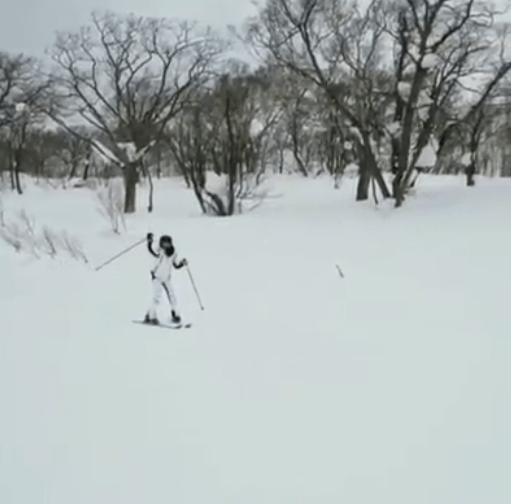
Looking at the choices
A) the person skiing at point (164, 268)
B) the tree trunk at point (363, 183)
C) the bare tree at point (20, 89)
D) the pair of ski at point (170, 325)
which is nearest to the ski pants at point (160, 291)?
the person skiing at point (164, 268)

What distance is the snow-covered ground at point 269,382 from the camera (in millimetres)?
4777

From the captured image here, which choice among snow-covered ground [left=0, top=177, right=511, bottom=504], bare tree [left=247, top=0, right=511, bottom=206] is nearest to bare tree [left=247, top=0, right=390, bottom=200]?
bare tree [left=247, top=0, right=511, bottom=206]

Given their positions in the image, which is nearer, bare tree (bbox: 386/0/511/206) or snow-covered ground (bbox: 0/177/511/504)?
snow-covered ground (bbox: 0/177/511/504)

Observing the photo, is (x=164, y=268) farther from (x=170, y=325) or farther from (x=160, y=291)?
(x=170, y=325)

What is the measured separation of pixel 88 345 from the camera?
8.19 m

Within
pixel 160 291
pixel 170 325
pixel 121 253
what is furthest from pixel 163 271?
pixel 121 253

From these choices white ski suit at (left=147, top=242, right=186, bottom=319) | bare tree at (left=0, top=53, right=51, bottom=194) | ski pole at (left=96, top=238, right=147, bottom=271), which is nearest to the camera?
white ski suit at (left=147, top=242, right=186, bottom=319)

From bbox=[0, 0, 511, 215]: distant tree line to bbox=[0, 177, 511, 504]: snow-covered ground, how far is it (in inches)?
311

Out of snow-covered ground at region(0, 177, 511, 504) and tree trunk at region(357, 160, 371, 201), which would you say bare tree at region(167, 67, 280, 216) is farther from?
snow-covered ground at region(0, 177, 511, 504)

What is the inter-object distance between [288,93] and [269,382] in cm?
2344

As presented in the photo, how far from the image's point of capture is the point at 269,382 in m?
6.81

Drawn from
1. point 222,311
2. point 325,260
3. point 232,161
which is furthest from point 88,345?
point 232,161

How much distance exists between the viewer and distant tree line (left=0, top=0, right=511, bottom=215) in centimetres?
1989

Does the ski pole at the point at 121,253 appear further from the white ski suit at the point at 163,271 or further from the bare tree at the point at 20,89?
the bare tree at the point at 20,89
